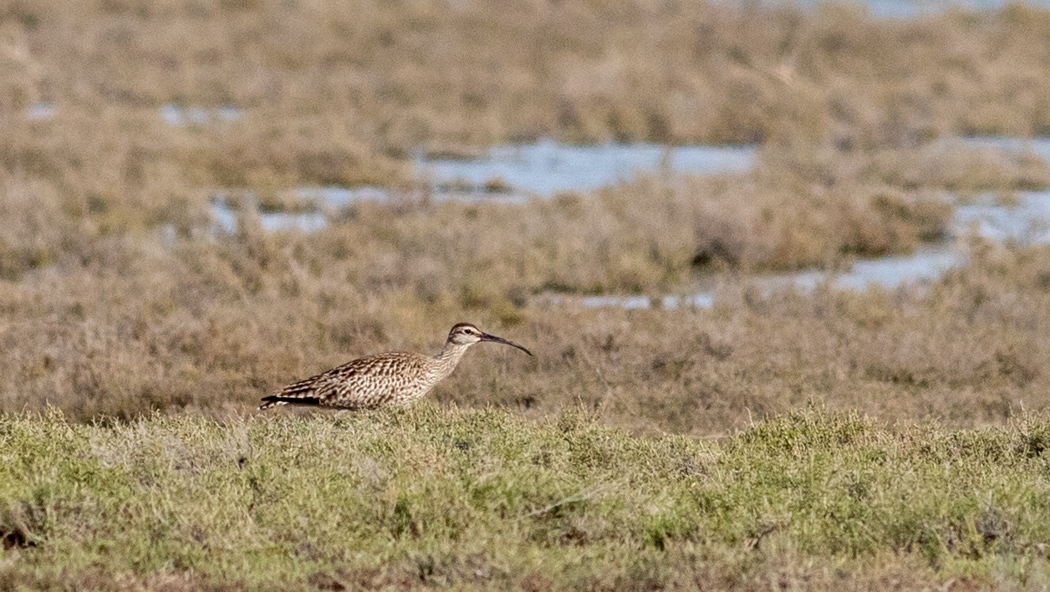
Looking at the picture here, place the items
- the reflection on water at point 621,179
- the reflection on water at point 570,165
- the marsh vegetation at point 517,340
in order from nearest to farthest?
the marsh vegetation at point 517,340 → the reflection on water at point 621,179 → the reflection on water at point 570,165

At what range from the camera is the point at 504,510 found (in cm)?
733

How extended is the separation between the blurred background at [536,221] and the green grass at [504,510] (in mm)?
2075

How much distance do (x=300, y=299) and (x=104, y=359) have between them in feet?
9.30

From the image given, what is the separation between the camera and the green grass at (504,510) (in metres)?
6.47

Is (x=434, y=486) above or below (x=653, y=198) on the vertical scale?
above

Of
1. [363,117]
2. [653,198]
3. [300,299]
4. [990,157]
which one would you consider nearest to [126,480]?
[300,299]

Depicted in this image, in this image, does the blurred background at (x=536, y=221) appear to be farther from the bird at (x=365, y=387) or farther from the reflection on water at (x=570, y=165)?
the bird at (x=365, y=387)

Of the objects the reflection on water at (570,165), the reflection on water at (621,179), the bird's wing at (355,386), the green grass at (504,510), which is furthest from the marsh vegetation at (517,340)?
the reflection on water at (570,165)

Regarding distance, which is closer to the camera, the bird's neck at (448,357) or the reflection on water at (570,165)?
the bird's neck at (448,357)

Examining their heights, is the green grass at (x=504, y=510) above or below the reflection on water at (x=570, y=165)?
above

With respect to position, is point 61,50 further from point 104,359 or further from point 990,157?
point 104,359

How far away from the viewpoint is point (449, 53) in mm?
41062

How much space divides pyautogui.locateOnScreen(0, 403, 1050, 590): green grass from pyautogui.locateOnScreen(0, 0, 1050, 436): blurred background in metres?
2.07

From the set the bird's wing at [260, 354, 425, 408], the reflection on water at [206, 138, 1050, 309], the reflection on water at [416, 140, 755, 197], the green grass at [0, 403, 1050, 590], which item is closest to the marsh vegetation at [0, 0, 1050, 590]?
the green grass at [0, 403, 1050, 590]
